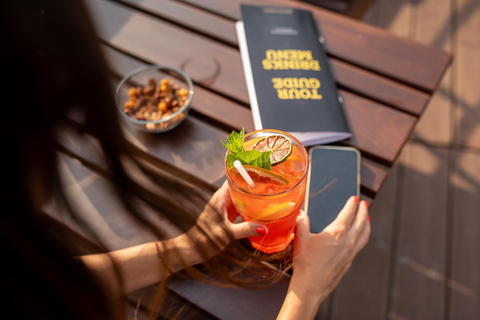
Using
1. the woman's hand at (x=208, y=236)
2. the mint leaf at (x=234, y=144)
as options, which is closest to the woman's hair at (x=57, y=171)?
the woman's hand at (x=208, y=236)

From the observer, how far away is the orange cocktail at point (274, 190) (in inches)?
26.9

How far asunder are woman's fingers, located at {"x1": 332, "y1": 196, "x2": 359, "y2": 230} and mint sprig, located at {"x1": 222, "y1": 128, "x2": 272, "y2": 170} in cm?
24

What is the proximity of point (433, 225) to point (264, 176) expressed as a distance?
122cm

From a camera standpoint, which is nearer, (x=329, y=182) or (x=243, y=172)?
(x=243, y=172)

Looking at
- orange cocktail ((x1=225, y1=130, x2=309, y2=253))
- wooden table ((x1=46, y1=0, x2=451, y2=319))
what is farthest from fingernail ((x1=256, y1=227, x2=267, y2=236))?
wooden table ((x1=46, y1=0, x2=451, y2=319))

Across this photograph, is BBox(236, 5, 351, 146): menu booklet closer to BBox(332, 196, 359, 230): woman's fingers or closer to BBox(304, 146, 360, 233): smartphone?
BBox(304, 146, 360, 233): smartphone

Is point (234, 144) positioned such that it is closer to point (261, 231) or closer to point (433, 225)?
point (261, 231)

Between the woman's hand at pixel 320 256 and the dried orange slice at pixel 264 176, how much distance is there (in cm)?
15

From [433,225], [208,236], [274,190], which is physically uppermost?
[274,190]

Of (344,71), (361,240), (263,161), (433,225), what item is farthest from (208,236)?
(433,225)

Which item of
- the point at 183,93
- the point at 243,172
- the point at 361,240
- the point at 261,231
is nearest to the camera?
the point at 243,172

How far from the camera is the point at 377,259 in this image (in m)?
1.56

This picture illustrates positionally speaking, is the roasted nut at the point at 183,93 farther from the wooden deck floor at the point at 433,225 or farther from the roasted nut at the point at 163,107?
the wooden deck floor at the point at 433,225

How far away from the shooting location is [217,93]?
105cm
